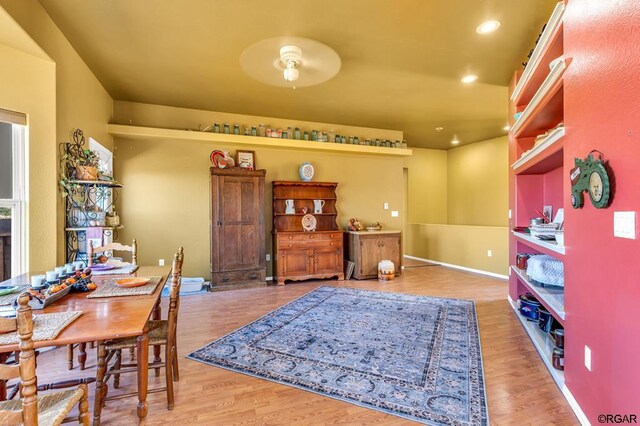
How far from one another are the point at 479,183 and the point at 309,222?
4.23 metres

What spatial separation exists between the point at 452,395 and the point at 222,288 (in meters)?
3.55

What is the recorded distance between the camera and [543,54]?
2414 millimetres

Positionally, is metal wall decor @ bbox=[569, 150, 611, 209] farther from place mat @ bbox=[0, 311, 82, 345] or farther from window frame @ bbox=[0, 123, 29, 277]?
window frame @ bbox=[0, 123, 29, 277]

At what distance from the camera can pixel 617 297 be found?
143cm

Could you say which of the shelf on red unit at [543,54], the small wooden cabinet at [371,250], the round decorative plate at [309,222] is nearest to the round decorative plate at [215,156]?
the round decorative plate at [309,222]

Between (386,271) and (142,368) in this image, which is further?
(386,271)

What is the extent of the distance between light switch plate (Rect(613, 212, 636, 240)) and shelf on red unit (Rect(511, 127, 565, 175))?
84 centimetres

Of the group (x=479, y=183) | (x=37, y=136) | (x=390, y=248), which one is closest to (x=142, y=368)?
(x=37, y=136)

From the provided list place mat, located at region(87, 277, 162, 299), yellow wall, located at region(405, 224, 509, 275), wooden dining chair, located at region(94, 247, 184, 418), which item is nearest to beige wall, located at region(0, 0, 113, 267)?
place mat, located at region(87, 277, 162, 299)

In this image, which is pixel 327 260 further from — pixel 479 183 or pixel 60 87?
pixel 479 183

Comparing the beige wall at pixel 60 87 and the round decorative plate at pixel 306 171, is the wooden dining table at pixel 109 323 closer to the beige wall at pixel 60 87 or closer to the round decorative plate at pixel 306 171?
the beige wall at pixel 60 87

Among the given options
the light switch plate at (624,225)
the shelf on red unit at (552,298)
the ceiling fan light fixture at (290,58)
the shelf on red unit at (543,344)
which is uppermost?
the ceiling fan light fixture at (290,58)

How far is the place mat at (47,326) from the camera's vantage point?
117cm

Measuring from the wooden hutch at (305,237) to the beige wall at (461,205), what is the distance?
2587 mm
